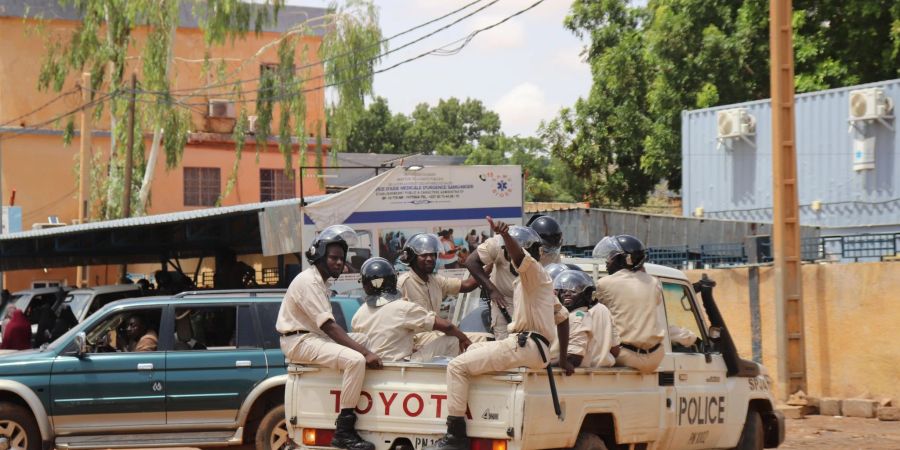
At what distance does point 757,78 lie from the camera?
31312mm

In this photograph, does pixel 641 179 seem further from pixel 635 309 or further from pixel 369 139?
pixel 369 139

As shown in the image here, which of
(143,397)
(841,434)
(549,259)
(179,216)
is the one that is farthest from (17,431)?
(841,434)

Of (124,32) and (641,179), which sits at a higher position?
(124,32)

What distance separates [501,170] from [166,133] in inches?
724

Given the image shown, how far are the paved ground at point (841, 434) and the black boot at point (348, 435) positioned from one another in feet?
24.8

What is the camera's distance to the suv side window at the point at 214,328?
39.2 ft

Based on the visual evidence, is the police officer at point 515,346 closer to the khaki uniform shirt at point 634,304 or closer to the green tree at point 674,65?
the khaki uniform shirt at point 634,304

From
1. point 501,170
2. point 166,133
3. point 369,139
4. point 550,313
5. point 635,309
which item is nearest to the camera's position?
point 550,313

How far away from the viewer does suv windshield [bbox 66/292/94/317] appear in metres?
19.6

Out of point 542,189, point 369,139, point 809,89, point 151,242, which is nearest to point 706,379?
point 151,242

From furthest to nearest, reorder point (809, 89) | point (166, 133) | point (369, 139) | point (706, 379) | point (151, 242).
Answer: point (369, 139)
point (166, 133)
point (809, 89)
point (151, 242)
point (706, 379)

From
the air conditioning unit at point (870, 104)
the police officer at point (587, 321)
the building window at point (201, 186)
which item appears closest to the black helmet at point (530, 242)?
the police officer at point (587, 321)

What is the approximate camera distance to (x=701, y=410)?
9680 millimetres

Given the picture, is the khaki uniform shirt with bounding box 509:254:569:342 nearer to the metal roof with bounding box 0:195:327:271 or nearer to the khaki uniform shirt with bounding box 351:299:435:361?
the khaki uniform shirt with bounding box 351:299:435:361
